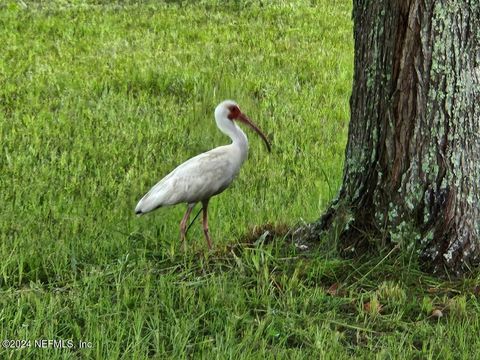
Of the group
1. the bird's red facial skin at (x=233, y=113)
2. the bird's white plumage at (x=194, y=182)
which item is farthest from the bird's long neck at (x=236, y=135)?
the bird's white plumage at (x=194, y=182)

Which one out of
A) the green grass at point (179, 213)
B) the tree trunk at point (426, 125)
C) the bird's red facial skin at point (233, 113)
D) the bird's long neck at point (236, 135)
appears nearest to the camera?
the green grass at point (179, 213)

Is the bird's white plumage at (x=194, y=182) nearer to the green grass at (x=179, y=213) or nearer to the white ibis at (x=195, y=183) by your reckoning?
the white ibis at (x=195, y=183)

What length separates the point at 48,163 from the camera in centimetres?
745

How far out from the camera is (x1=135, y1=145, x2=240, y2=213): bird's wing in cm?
545

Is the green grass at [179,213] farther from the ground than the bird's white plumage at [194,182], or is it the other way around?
the bird's white plumage at [194,182]

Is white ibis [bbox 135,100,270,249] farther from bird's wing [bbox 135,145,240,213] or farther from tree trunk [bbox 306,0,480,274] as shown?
tree trunk [bbox 306,0,480,274]

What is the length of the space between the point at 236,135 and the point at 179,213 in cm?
79

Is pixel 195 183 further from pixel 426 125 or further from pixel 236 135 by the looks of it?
pixel 426 125

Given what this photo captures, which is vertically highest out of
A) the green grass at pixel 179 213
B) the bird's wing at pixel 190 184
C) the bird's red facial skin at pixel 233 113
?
the bird's red facial skin at pixel 233 113

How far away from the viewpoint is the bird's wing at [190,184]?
5.45 metres

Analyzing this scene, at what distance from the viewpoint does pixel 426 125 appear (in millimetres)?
4984

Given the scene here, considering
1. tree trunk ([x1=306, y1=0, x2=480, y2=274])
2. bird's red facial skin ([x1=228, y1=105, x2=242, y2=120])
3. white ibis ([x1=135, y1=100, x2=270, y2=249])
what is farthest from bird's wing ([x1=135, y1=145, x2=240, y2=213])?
tree trunk ([x1=306, y1=0, x2=480, y2=274])

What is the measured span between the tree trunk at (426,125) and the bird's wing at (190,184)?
2.96 feet

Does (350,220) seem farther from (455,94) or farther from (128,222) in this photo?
(128,222)
